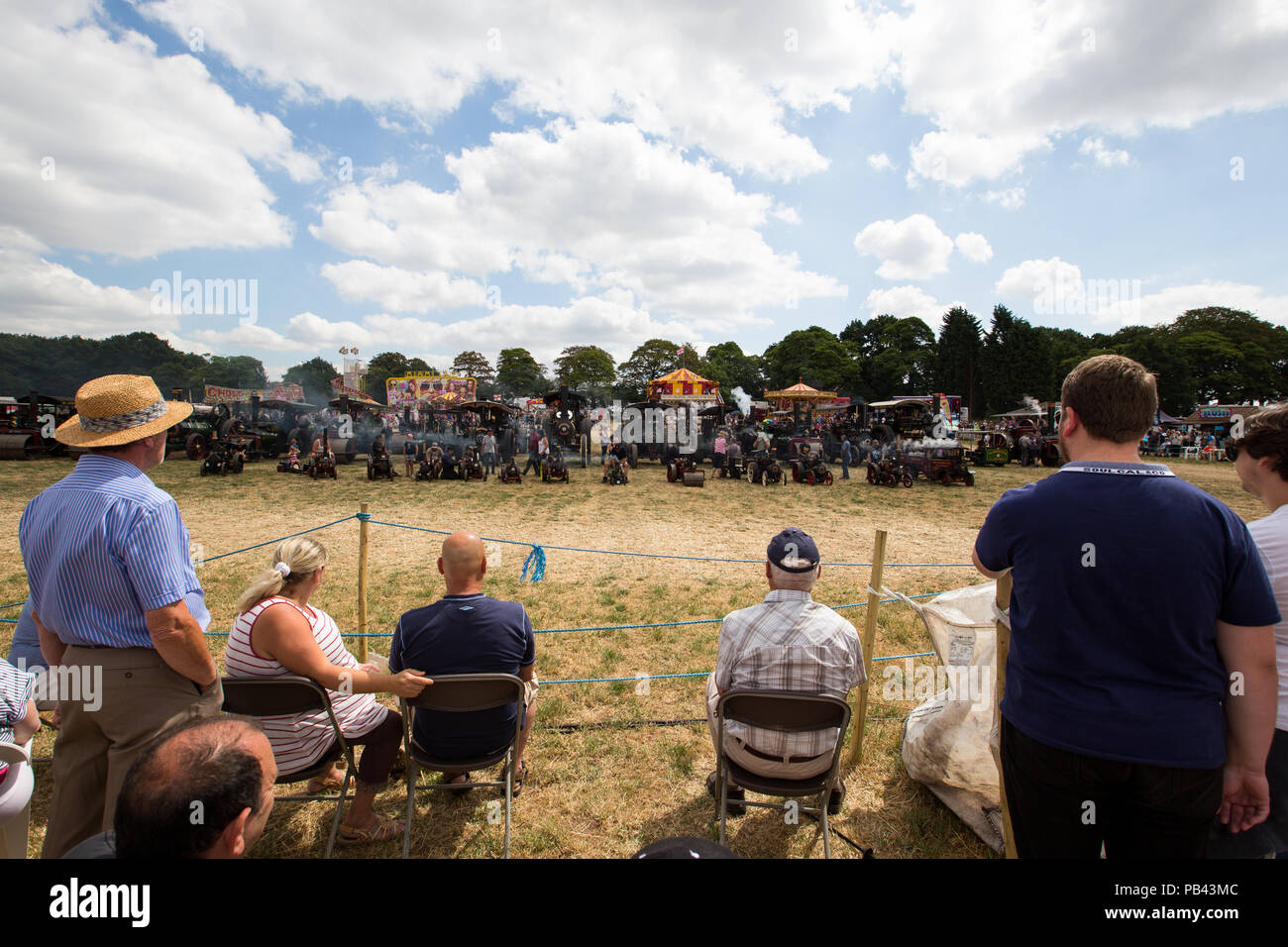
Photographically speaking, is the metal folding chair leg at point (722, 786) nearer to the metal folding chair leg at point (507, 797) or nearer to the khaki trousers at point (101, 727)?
the metal folding chair leg at point (507, 797)

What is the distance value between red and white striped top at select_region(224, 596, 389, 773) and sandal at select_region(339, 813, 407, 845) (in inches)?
17.4

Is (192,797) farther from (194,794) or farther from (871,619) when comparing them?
(871,619)

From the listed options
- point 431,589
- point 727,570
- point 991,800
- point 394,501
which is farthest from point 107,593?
point 394,501

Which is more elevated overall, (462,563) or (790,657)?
(462,563)

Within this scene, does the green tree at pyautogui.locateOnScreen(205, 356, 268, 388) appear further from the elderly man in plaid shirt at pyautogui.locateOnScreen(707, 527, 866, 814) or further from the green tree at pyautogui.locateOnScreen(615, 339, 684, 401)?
the elderly man in plaid shirt at pyautogui.locateOnScreen(707, 527, 866, 814)

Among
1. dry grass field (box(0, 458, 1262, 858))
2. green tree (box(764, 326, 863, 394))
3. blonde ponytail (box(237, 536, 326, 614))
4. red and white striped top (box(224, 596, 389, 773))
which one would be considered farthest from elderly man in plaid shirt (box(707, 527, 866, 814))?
green tree (box(764, 326, 863, 394))

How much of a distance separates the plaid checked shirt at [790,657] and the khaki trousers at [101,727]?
219cm

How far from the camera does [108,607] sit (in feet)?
6.46

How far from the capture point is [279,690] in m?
2.42

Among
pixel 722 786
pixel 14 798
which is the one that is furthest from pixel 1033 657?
pixel 14 798

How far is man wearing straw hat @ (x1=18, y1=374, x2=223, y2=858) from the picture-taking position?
1.94m

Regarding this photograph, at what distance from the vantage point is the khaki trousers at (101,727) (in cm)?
198

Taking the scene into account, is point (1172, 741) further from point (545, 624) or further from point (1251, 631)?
point (545, 624)

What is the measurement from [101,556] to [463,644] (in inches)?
52.1
